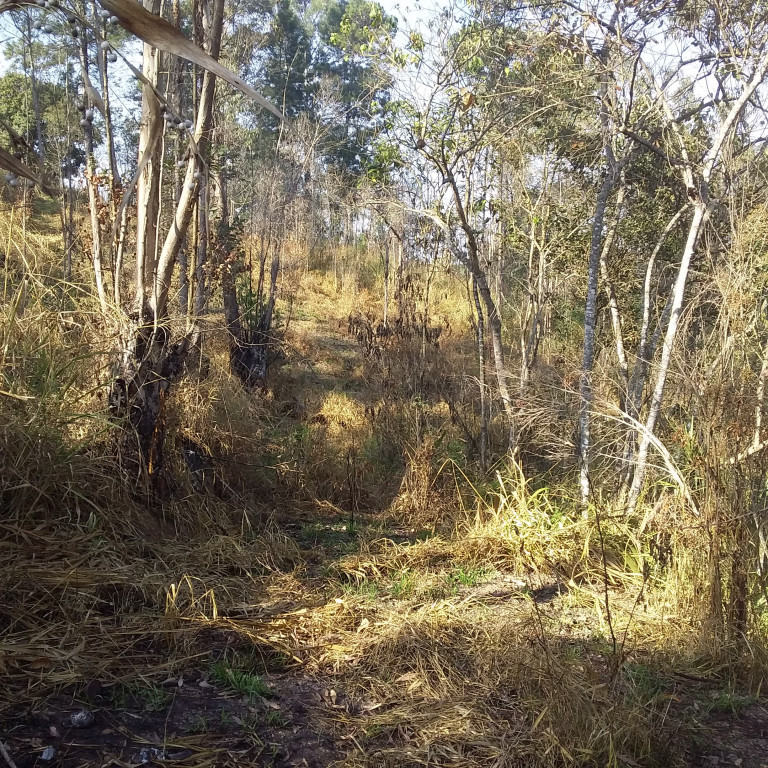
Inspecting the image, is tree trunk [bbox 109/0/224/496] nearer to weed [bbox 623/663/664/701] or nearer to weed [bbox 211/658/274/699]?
weed [bbox 211/658/274/699]

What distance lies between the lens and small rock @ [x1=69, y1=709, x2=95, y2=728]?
2.56 meters

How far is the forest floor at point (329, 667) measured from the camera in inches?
103

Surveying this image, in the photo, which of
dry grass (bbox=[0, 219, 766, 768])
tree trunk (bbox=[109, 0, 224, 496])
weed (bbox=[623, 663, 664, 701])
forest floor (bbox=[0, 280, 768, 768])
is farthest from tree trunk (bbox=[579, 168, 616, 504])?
tree trunk (bbox=[109, 0, 224, 496])

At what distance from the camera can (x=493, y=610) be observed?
13.1ft

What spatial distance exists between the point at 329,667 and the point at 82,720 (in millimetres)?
1187

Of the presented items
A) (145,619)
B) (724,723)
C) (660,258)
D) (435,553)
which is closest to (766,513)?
(724,723)

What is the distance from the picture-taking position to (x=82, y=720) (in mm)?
2566

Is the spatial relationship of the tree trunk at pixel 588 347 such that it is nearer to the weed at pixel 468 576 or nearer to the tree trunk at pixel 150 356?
the weed at pixel 468 576

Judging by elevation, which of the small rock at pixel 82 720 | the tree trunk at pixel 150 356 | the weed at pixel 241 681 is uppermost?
the tree trunk at pixel 150 356

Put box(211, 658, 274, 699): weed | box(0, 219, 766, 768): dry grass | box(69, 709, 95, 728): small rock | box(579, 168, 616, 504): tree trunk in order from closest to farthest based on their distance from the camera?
box(69, 709, 95, 728): small rock < box(0, 219, 766, 768): dry grass < box(211, 658, 274, 699): weed < box(579, 168, 616, 504): tree trunk

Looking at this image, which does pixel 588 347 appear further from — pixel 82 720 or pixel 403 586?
pixel 82 720

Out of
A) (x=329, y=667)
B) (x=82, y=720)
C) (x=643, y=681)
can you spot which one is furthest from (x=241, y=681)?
(x=643, y=681)

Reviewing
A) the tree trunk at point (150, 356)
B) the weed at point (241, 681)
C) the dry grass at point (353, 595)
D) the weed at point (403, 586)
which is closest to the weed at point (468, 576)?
the dry grass at point (353, 595)

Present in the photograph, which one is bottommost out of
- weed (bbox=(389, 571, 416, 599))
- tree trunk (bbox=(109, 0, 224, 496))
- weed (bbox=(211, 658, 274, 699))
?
weed (bbox=(211, 658, 274, 699))
